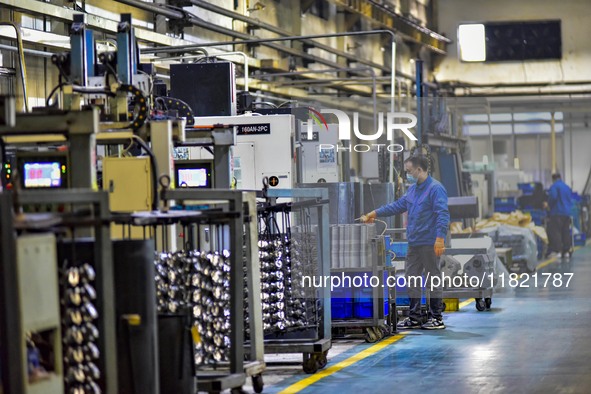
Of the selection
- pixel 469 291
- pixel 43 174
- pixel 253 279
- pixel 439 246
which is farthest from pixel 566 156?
pixel 43 174

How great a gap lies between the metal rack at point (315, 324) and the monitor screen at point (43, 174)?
7.66 feet

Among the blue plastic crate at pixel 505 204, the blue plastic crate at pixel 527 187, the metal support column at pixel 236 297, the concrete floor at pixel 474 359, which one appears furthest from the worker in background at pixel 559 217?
the metal support column at pixel 236 297

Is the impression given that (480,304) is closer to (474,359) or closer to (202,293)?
(474,359)

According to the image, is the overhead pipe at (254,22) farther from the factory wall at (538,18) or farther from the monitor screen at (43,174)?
the monitor screen at (43,174)

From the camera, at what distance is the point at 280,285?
948 cm

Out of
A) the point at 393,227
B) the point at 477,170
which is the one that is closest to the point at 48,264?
the point at 393,227

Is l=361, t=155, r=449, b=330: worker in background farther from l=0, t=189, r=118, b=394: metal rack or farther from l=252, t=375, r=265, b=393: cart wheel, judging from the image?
l=0, t=189, r=118, b=394: metal rack

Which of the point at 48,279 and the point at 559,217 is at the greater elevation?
the point at 48,279

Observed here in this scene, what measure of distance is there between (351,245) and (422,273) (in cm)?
128

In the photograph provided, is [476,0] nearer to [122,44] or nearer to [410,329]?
[410,329]

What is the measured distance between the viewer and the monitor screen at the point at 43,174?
7676mm

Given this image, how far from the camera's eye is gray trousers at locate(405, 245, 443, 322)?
43.0ft

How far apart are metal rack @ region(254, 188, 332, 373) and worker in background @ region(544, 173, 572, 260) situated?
1618cm

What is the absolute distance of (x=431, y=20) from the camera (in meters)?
33.4
